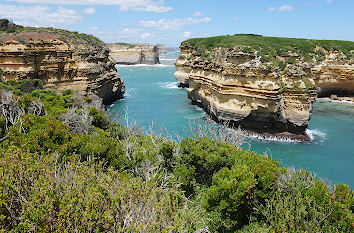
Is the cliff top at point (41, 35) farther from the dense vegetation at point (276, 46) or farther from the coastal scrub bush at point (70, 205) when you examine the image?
the coastal scrub bush at point (70, 205)

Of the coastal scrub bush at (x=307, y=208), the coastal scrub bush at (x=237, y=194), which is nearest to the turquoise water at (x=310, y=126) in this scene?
the coastal scrub bush at (x=237, y=194)

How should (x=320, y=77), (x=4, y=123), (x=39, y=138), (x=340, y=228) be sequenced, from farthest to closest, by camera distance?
(x=320, y=77) < (x=4, y=123) < (x=39, y=138) < (x=340, y=228)

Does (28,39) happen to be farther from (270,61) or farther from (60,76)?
(270,61)

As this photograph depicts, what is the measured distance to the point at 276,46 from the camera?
36.6 m

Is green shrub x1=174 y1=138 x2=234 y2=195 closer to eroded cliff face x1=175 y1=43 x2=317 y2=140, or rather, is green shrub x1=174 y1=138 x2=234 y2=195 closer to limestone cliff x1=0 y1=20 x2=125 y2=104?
eroded cliff face x1=175 y1=43 x2=317 y2=140

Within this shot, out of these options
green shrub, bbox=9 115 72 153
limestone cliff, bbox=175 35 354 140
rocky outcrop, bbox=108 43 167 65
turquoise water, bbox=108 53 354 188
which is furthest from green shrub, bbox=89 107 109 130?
rocky outcrop, bbox=108 43 167 65

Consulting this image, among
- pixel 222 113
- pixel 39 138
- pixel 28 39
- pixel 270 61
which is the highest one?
pixel 28 39

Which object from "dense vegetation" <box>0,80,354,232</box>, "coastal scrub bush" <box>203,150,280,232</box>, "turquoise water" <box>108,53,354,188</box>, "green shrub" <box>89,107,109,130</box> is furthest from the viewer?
"turquoise water" <box>108,53,354,188</box>

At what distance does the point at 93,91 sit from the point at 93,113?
2159 centimetres

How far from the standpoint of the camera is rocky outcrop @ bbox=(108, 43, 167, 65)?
126 meters

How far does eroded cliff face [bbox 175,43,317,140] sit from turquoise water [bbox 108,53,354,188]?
270 centimetres

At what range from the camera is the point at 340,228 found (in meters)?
8.80

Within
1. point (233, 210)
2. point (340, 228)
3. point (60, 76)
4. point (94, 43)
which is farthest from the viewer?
point (94, 43)

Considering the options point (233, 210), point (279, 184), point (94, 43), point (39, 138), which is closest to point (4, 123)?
point (39, 138)
